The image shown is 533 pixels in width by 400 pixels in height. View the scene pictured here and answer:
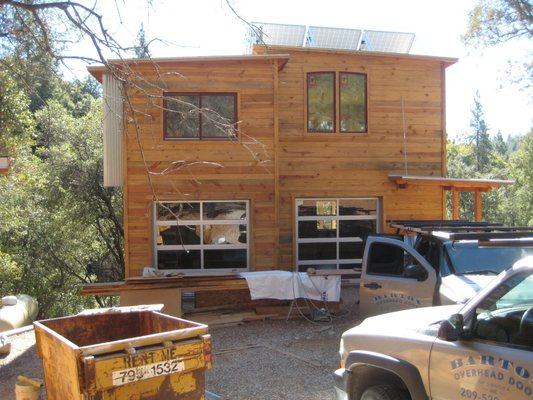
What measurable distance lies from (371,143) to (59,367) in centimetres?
1243

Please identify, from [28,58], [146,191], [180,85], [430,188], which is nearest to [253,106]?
[180,85]

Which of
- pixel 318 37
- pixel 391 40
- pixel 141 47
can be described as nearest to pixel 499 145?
pixel 391 40

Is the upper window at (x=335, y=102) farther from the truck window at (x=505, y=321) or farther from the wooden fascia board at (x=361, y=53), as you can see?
the truck window at (x=505, y=321)

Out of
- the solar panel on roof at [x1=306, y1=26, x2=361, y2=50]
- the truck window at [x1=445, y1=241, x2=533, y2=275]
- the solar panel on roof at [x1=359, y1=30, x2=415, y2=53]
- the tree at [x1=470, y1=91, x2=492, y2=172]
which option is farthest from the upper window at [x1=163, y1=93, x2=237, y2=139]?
the tree at [x1=470, y1=91, x2=492, y2=172]

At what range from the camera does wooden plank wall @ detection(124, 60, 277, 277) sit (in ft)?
48.7

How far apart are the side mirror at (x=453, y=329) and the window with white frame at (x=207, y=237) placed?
36.5 ft

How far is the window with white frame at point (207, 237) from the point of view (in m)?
15.1

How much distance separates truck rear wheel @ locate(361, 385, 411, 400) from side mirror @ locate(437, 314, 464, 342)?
2.50 feet

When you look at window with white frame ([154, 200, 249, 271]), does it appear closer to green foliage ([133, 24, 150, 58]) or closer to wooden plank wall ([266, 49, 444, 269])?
wooden plank wall ([266, 49, 444, 269])

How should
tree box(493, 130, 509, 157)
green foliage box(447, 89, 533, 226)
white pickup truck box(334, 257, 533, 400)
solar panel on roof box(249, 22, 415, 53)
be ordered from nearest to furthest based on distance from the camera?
white pickup truck box(334, 257, 533, 400)
solar panel on roof box(249, 22, 415, 53)
green foliage box(447, 89, 533, 226)
tree box(493, 130, 509, 157)

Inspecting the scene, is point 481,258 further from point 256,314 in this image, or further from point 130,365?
point 130,365

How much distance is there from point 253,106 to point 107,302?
607 inches

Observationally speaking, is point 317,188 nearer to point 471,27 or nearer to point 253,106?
point 253,106

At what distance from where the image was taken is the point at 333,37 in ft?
57.6
